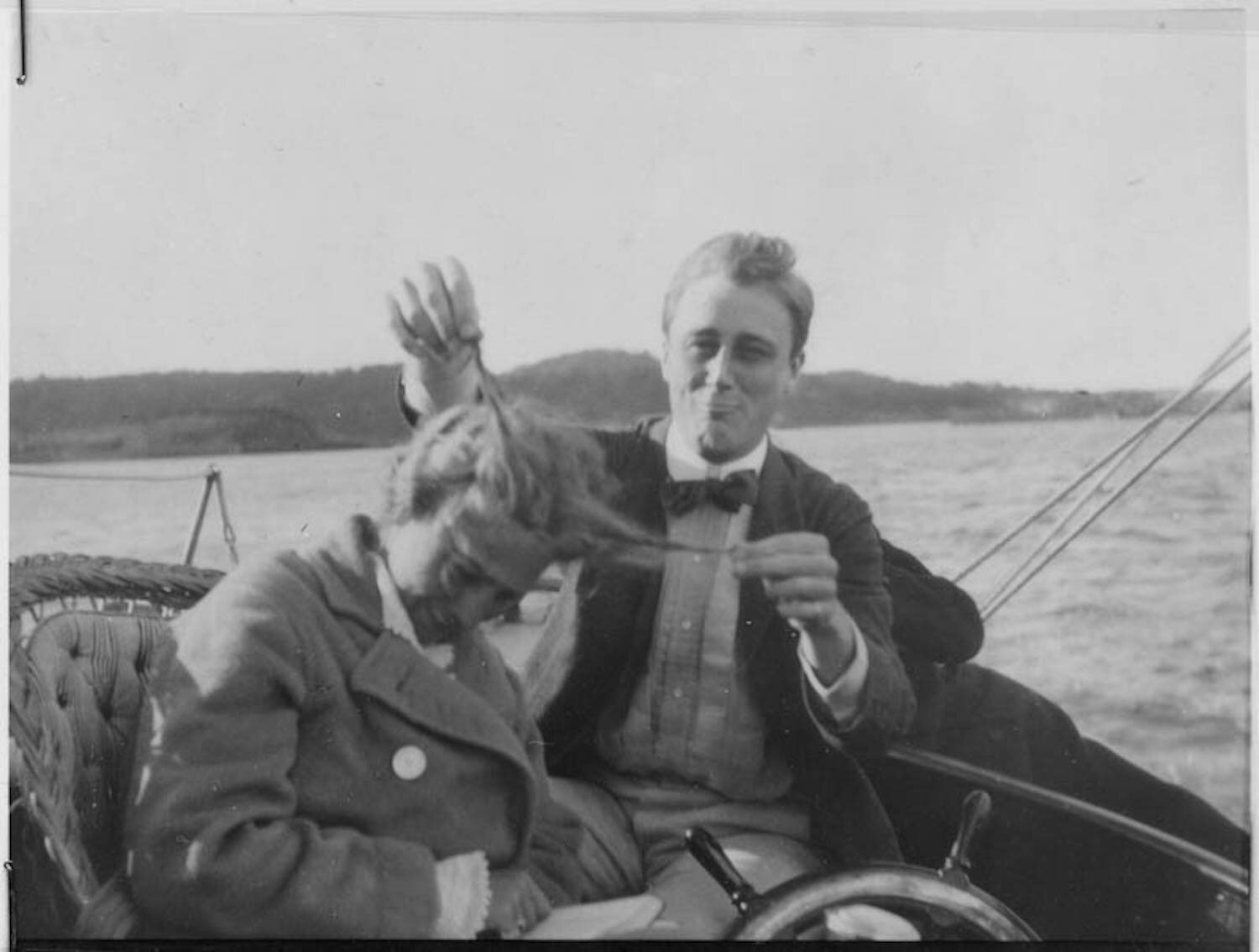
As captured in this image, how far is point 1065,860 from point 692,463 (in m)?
1.41

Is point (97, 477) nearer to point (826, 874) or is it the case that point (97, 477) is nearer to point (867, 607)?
point (867, 607)

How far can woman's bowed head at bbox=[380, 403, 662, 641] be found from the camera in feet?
14.9

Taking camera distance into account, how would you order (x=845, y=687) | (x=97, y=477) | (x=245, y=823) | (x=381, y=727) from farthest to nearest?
(x=97, y=477), (x=845, y=687), (x=381, y=727), (x=245, y=823)

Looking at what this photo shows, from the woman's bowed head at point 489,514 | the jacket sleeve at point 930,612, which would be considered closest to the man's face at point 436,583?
the woman's bowed head at point 489,514

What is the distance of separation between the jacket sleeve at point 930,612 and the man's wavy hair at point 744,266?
66cm

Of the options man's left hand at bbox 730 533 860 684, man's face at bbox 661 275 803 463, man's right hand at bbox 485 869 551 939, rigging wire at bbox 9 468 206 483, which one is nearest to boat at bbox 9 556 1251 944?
rigging wire at bbox 9 468 206 483

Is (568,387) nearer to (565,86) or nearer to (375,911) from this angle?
(565,86)

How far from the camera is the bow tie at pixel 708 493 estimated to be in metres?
4.62

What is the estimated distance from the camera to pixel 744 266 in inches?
183

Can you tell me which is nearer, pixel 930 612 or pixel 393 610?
pixel 393 610

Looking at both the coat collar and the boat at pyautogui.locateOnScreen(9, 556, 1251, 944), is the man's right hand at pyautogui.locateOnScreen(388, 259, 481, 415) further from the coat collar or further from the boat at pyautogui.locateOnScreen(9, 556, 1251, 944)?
the boat at pyautogui.locateOnScreen(9, 556, 1251, 944)

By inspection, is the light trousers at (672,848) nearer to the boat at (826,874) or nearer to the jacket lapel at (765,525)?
the boat at (826,874)

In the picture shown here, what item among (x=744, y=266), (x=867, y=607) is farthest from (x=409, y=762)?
(x=744, y=266)

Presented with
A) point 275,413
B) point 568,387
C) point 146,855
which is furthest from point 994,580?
point 146,855
